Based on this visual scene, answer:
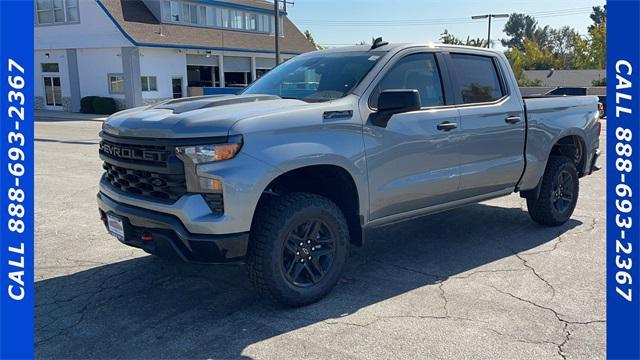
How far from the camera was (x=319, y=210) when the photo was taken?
163 inches

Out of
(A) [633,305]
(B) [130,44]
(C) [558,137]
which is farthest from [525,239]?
(B) [130,44]

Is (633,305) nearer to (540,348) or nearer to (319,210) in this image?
(540,348)

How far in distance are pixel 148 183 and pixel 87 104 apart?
27.6 meters

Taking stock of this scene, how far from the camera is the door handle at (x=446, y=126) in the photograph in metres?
4.89

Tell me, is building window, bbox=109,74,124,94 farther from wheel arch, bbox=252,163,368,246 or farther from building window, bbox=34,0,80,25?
wheel arch, bbox=252,163,368,246

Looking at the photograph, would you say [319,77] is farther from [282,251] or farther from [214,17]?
[214,17]

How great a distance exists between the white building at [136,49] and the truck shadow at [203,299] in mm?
24392

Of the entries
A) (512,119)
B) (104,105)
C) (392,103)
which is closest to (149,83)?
(104,105)

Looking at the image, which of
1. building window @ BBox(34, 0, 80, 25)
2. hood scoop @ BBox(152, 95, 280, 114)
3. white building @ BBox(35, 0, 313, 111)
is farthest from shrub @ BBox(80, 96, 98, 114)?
hood scoop @ BBox(152, 95, 280, 114)

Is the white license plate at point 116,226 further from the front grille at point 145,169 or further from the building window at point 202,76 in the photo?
the building window at point 202,76

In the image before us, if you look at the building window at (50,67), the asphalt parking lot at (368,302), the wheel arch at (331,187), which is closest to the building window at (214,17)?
the building window at (50,67)

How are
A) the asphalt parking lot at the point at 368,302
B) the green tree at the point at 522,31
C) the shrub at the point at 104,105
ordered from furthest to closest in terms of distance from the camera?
the green tree at the point at 522,31 → the shrub at the point at 104,105 → the asphalt parking lot at the point at 368,302

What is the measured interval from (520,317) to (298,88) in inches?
102

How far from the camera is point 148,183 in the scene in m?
3.96
